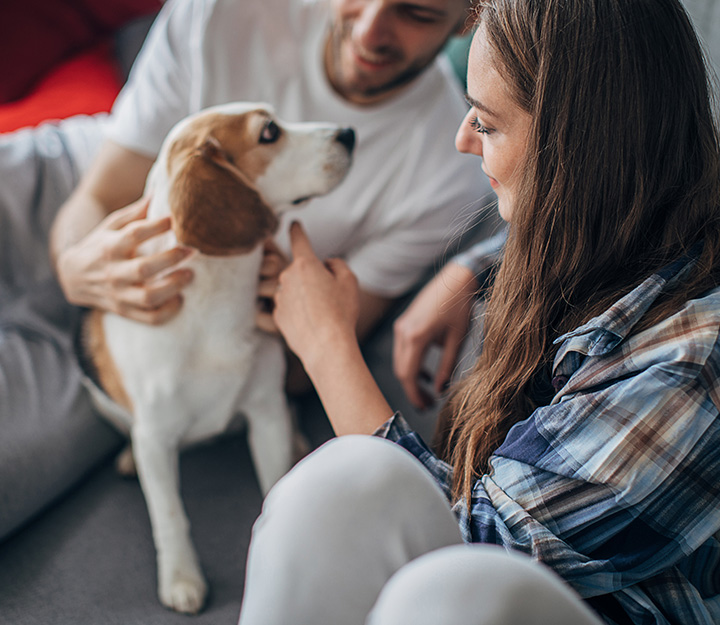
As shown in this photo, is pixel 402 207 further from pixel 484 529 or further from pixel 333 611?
pixel 333 611

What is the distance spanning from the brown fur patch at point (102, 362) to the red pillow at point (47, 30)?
971 mm

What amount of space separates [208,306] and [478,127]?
417mm

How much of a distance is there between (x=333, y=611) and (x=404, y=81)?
3.11 ft

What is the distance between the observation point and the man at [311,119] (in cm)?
101

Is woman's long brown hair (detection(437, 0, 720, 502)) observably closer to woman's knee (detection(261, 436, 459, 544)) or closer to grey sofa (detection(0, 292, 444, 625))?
woman's knee (detection(261, 436, 459, 544))

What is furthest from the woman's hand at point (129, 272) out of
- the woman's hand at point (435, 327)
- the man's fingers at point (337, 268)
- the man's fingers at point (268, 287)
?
the woman's hand at point (435, 327)

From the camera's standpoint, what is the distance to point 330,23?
3.89 ft

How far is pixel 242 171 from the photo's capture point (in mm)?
797

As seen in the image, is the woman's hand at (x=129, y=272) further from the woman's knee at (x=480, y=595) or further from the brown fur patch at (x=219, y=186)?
the woman's knee at (x=480, y=595)

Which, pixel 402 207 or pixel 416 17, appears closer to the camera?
pixel 416 17

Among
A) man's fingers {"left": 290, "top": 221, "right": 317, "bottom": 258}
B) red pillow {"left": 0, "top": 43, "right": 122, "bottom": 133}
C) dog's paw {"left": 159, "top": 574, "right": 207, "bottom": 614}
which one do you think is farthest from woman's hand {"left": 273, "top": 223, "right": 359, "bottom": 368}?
red pillow {"left": 0, "top": 43, "right": 122, "bottom": 133}

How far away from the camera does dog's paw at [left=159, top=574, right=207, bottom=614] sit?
843 mm

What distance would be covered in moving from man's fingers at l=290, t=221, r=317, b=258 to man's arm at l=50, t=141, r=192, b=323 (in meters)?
0.16

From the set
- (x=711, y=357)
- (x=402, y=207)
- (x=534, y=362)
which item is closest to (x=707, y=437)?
(x=711, y=357)
